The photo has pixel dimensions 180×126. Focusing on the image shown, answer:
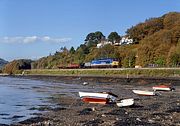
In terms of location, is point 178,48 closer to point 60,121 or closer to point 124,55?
point 124,55

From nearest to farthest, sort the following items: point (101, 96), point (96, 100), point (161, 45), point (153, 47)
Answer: point (101, 96) → point (96, 100) → point (161, 45) → point (153, 47)

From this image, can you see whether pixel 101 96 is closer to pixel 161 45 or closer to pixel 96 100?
pixel 96 100

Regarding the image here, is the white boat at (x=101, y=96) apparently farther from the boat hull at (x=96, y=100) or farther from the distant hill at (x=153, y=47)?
the distant hill at (x=153, y=47)

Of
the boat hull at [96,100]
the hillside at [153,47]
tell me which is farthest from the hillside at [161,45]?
the boat hull at [96,100]

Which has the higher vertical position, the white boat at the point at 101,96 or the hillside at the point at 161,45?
the hillside at the point at 161,45

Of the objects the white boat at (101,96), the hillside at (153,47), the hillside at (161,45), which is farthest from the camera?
the hillside at (153,47)

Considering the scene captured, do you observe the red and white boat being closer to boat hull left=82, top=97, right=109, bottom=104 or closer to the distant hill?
boat hull left=82, top=97, right=109, bottom=104

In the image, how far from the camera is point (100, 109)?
1407 inches

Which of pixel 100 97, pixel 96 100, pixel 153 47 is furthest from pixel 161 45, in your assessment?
pixel 100 97

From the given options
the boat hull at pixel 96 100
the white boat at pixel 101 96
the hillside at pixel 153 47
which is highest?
the hillside at pixel 153 47

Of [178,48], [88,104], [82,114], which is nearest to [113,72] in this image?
[178,48]

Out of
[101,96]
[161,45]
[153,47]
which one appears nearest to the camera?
[101,96]

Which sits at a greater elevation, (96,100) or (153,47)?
(153,47)

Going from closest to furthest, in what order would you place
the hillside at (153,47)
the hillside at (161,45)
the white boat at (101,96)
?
the white boat at (101,96) < the hillside at (161,45) < the hillside at (153,47)
